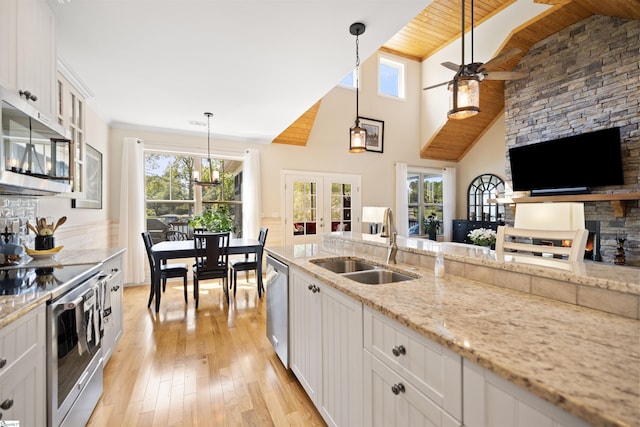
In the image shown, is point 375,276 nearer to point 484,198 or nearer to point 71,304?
point 71,304

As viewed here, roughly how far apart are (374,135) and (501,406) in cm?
605

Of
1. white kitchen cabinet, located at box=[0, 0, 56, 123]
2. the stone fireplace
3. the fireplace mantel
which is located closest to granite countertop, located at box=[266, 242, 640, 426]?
white kitchen cabinet, located at box=[0, 0, 56, 123]

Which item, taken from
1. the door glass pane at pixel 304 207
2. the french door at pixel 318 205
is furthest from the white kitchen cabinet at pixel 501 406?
the door glass pane at pixel 304 207

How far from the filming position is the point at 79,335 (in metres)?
1.49

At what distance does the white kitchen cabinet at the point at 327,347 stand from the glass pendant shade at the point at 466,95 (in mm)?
1434

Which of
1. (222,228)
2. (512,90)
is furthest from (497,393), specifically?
(512,90)

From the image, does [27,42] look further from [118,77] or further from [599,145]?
[599,145]

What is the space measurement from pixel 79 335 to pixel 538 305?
2.13m

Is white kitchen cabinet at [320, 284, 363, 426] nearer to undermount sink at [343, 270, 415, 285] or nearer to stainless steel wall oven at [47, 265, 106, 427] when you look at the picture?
undermount sink at [343, 270, 415, 285]

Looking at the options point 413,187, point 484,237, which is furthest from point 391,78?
point 484,237

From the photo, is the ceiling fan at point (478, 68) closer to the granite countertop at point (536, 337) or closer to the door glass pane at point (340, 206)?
the granite countertop at point (536, 337)

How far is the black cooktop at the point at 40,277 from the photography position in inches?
52.3

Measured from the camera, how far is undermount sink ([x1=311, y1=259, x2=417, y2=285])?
1.77 m

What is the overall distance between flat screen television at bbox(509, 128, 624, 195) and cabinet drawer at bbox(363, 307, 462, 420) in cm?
472
